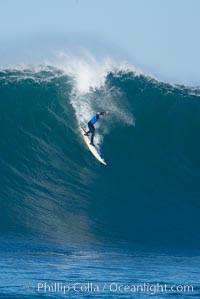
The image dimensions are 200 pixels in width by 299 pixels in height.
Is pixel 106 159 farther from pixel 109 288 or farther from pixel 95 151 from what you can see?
pixel 109 288

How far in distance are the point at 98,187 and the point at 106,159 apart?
147cm

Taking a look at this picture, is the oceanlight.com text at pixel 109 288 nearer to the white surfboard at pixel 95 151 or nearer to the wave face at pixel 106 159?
the wave face at pixel 106 159

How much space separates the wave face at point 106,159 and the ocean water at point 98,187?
0.03 m

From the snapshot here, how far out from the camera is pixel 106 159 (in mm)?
16266

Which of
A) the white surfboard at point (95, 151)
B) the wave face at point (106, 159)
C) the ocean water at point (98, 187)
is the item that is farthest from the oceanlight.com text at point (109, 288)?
the white surfboard at point (95, 151)

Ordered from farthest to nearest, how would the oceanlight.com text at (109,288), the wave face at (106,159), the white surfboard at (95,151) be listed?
the white surfboard at (95,151) < the wave face at (106,159) < the oceanlight.com text at (109,288)

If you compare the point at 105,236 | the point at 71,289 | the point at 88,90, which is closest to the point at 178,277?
the point at 71,289

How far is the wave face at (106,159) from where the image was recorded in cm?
1305

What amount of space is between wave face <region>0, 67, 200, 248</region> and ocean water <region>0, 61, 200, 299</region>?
25 mm

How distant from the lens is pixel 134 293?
9398mm

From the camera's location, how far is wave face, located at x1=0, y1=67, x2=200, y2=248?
1305cm

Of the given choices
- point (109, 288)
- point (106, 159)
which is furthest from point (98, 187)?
point (109, 288)

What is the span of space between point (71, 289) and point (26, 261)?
4.32 ft

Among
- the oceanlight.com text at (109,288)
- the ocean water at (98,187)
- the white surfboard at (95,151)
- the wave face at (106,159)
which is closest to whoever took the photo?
the oceanlight.com text at (109,288)
